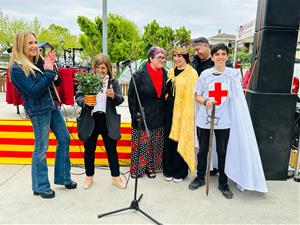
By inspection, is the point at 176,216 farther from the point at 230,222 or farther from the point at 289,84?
the point at 289,84

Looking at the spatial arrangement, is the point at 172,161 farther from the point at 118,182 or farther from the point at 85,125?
the point at 85,125

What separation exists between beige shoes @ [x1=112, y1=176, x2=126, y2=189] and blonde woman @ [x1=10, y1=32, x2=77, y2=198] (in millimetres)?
517

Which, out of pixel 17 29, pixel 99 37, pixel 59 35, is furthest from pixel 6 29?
pixel 99 37

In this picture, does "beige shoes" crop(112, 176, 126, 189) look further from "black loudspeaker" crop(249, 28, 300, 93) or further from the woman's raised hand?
"black loudspeaker" crop(249, 28, 300, 93)

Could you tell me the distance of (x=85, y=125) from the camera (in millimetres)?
2953

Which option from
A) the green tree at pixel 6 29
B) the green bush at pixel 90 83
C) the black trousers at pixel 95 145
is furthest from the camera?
the green tree at pixel 6 29

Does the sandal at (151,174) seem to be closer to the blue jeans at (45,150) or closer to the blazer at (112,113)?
the blazer at (112,113)

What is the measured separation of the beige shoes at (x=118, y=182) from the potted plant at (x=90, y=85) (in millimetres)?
1020

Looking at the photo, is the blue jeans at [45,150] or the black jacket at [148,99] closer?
the blue jeans at [45,150]

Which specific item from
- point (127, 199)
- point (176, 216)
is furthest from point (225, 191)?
point (127, 199)

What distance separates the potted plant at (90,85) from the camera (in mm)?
2670

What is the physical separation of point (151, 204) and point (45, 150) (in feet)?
4.07

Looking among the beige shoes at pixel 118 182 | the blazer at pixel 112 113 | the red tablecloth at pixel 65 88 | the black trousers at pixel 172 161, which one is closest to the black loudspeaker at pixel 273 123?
the black trousers at pixel 172 161

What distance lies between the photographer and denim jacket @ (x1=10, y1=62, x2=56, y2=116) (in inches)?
99.5
